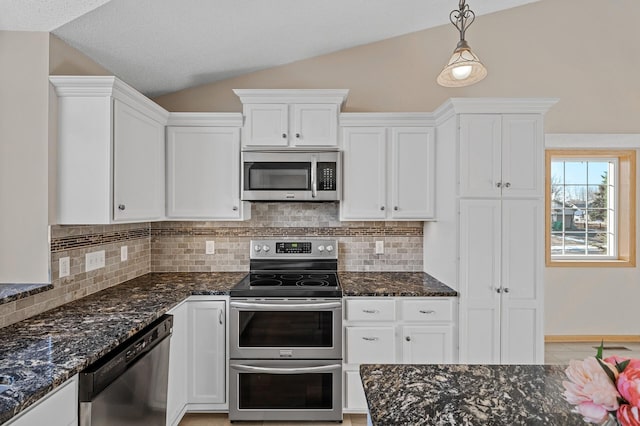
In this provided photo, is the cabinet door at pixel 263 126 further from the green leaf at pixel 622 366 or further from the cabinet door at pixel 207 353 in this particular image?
the green leaf at pixel 622 366

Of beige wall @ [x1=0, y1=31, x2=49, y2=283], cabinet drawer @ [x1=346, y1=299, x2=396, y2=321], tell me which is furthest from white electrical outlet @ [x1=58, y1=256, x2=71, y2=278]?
cabinet drawer @ [x1=346, y1=299, x2=396, y2=321]

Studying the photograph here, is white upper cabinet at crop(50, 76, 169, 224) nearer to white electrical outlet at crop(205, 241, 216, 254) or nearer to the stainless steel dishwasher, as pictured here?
the stainless steel dishwasher

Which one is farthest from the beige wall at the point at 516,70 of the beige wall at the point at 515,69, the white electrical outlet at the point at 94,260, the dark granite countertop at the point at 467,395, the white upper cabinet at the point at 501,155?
the dark granite countertop at the point at 467,395

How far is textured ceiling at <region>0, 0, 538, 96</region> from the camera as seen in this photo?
2043mm

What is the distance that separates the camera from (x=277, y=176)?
9.47 ft

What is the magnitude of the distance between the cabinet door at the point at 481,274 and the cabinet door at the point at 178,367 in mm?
1803

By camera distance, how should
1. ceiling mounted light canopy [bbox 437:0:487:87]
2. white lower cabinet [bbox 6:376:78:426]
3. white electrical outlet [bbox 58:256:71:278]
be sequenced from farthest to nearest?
white electrical outlet [bbox 58:256:71:278] < ceiling mounted light canopy [bbox 437:0:487:87] < white lower cabinet [bbox 6:376:78:426]

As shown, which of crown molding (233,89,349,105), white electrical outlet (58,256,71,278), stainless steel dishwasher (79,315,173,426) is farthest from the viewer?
crown molding (233,89,349,105)

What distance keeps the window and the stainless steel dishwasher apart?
4.01 m

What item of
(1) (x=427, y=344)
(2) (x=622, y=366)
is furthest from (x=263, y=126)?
(2) (x=622, y=366)

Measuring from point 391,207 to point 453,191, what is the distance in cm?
53

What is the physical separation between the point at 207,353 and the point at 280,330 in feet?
1.69

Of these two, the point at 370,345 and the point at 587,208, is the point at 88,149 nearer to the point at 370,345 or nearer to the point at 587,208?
the point at 370,345

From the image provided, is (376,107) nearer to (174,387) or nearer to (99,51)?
(99,51)
